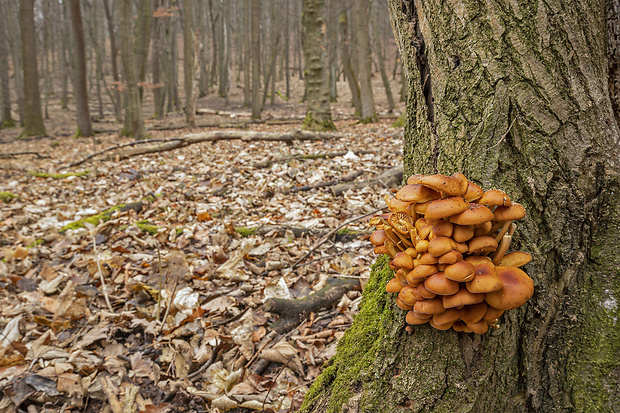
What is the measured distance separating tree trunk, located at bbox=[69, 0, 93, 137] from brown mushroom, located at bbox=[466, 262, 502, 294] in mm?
17581

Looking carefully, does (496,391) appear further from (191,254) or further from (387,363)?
(191,254)

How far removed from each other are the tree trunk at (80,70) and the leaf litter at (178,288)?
33.6 ft

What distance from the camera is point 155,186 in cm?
688

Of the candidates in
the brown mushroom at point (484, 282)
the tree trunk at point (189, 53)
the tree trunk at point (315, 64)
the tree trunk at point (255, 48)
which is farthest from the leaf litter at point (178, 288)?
the tree trunk at point (255, 48)

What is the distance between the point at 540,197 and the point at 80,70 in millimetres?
17643

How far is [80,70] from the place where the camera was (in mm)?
14914

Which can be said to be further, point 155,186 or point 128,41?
point 128,41

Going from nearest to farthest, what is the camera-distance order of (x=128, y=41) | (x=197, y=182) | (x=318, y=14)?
(x=197, y=182) < (x=318, y=14) < (x=128, y=41)

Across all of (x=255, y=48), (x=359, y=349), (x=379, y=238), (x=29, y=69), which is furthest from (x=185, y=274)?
(x=29, y=69)

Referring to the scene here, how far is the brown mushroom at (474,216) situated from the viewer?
4.11ft

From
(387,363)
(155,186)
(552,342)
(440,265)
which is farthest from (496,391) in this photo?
(155,186)

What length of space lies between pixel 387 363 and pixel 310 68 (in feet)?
36.1

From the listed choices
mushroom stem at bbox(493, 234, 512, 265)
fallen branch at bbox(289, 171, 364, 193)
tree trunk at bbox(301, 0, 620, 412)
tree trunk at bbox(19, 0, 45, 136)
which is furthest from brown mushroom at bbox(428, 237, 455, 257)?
tree trunk at bbox(19, 0, 45, 136)

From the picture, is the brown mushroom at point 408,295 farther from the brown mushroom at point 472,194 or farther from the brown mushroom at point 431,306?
the brown mushroom at point 472,194
